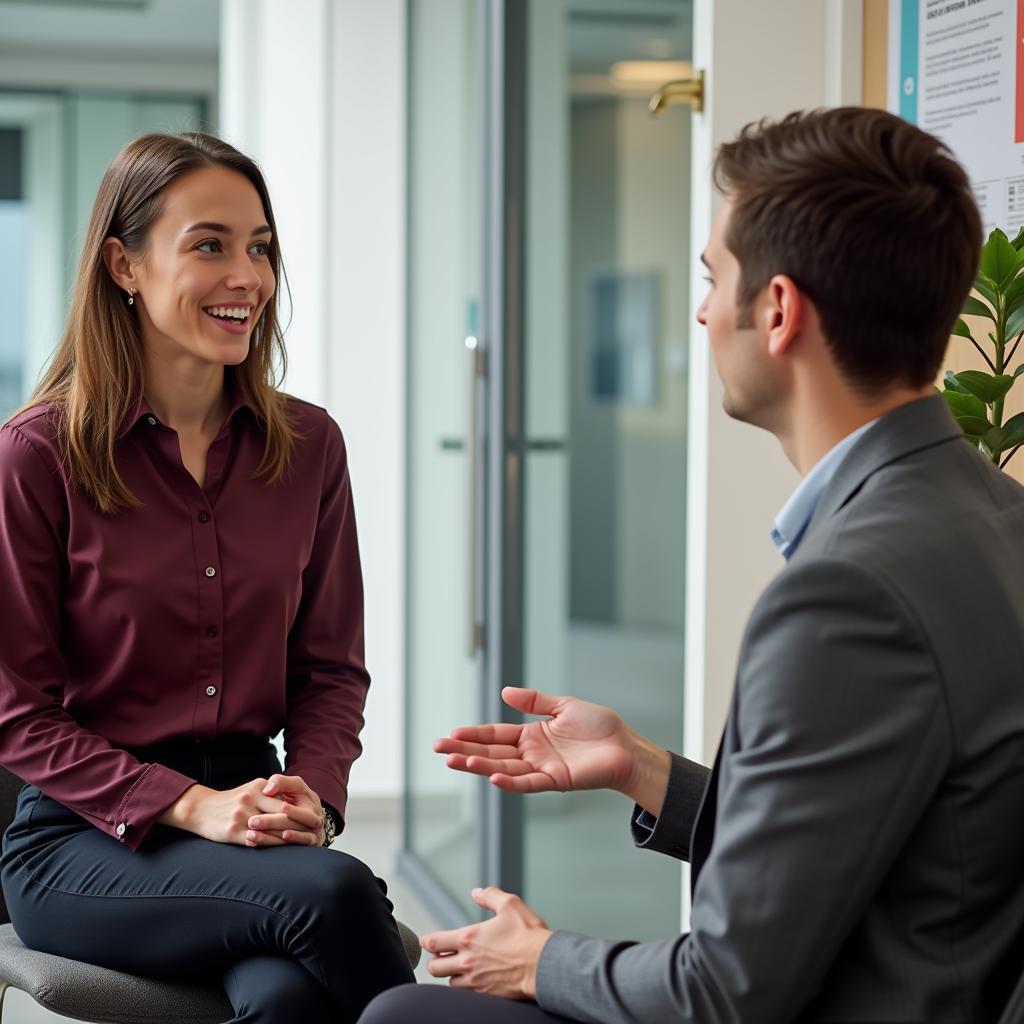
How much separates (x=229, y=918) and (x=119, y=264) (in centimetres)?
88

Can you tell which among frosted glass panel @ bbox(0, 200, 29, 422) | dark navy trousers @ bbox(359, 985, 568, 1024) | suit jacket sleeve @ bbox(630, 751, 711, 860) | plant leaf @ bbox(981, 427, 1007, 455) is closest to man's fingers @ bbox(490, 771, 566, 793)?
suit jacket sleeve @ bbox(630, 751, 711, 860)

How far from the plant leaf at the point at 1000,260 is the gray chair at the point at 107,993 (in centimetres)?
119

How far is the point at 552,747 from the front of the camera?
147 cm

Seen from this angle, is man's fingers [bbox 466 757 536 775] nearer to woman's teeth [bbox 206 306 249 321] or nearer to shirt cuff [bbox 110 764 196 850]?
shirt cuff [bbox 110 764 196 850]

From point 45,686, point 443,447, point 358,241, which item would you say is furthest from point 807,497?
point 358,241

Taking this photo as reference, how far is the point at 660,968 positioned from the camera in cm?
108

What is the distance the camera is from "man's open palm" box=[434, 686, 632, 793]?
4.63 feet

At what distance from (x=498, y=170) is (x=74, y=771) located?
6.34 ft

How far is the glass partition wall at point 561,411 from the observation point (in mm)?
2775

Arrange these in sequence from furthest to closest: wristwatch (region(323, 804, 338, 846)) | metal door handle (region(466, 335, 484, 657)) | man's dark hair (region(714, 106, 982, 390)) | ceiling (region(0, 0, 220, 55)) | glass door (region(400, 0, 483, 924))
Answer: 1. ceiling (region(0, 0, 220, 55))
2. glass door (region(400, 0, 483, 924))
3. metal door handle (region(466, 335, 484, 657))
4. wristwatch (region(323, 804, 338, 846))
5. man's dark hair (region(714, 106, 982, 390))

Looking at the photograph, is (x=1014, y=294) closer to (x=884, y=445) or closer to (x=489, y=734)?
(x=884, y=445)

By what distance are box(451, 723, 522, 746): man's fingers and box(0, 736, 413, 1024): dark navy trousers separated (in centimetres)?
27

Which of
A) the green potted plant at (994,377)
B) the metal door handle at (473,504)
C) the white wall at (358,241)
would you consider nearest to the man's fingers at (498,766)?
the green potted plant at (994,377)

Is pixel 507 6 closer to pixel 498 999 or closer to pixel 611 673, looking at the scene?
pixel 611 673
